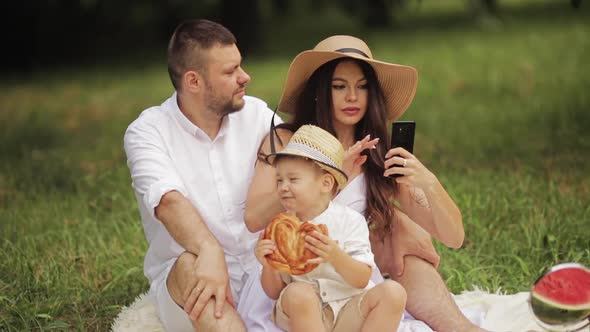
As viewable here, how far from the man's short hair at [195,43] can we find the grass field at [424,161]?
1.37m

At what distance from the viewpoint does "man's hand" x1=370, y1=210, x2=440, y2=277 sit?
4.21 meters

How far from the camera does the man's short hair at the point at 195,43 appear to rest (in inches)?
161

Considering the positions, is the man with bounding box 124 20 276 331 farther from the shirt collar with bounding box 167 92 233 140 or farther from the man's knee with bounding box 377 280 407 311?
the man's knee with bounding box 377 280 407 311

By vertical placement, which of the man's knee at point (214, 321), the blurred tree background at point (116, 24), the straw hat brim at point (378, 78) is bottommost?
the blurred tree background at point (116, 24)

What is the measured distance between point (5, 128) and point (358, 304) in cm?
673

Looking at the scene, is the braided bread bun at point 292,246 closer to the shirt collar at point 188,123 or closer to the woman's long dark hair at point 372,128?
the woman's long dark hair at point 372,128

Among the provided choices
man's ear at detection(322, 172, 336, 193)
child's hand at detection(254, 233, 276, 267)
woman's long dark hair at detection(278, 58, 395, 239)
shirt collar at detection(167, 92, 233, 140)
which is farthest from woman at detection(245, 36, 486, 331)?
child's hand at detection(254, 233, 276, 267)

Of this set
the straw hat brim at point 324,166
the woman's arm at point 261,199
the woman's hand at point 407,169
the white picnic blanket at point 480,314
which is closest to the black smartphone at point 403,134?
the woman's hand at point 407,169

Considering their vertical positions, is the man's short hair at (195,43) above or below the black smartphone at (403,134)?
above

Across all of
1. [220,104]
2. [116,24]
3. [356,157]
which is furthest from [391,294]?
[116,24]

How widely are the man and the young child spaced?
1.35ft

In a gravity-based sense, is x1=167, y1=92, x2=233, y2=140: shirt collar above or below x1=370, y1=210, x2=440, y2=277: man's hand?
above

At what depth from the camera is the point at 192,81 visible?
411cm

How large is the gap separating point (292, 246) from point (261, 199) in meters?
0.56
